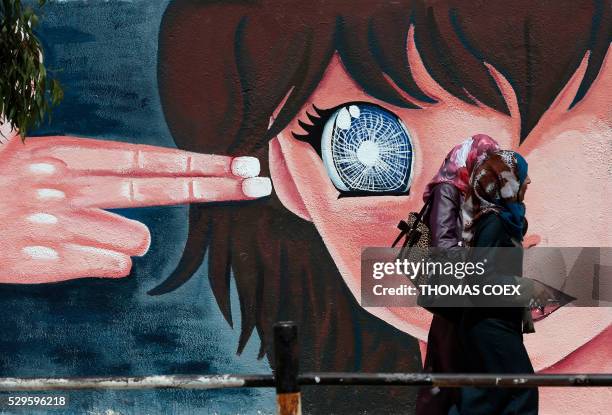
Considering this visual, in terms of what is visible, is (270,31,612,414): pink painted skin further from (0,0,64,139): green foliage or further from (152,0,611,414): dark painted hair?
(0,0,64,139): green foliage

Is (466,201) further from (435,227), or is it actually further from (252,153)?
(252,153)

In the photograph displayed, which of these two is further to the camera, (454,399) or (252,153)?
(252,153)

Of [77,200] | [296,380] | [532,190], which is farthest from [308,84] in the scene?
[296,380]

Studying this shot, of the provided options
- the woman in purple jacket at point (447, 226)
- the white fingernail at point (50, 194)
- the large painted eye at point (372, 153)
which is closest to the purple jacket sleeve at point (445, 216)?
the woman in purple jacket at point (447, 226)

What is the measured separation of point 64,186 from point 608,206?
3.55 m

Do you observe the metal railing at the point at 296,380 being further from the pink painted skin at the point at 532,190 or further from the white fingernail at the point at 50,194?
the white fingernail at the point at 50,194

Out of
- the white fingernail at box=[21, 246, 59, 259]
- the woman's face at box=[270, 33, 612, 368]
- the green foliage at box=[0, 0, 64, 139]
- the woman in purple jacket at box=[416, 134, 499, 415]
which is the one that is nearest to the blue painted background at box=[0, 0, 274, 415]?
the white fingernail at box=[21, 246, 59, 259]

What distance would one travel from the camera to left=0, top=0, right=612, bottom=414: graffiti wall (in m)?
6.95

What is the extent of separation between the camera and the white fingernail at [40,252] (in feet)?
23.6

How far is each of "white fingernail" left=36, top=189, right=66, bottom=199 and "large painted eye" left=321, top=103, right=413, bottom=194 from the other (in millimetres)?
1823

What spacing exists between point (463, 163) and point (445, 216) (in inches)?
13.2

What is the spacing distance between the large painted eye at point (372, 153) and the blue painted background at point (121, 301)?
110 centimetres

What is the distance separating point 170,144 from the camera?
712cm

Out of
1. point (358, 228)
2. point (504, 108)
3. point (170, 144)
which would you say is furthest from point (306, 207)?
point (504, 108)
